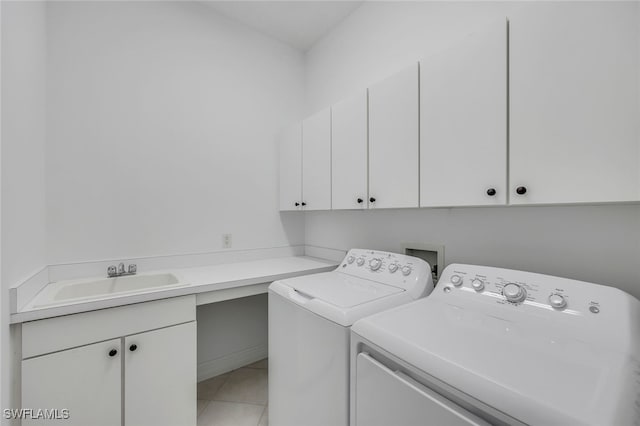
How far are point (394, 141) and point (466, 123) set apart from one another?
37 centimetres

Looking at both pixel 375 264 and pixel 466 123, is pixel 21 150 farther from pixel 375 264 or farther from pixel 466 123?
pixel 466 123

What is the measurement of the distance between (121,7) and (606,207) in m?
2.88

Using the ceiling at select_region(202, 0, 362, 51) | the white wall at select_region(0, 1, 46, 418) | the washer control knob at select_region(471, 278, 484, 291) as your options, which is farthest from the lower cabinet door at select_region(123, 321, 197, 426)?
the ceiling at select_region(202, 0, 362, 51)

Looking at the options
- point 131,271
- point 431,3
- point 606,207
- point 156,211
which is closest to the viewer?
point 606,207

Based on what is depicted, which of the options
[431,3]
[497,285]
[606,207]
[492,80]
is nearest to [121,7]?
[431,3]

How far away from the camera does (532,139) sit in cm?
96

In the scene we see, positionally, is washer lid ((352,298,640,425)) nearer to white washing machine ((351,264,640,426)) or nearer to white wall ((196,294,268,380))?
white washing machine ((351,264,640,426))

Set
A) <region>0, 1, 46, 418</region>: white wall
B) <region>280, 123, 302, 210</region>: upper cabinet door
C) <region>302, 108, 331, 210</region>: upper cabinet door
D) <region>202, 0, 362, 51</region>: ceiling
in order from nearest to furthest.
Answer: <region>0, 1, 46, 418</region>: white wall
<region>302, 108, 331, 210</region>: upper cabinet door
<region>202, 0, 362, 51</region>: ceiling
<region>280, 123, 302, 210</region>: upper cabinet door

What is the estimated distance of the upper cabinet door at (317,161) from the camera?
1.89 meters

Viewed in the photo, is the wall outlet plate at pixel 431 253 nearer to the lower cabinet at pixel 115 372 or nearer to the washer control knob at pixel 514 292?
the washer control knob at pixel 514 292

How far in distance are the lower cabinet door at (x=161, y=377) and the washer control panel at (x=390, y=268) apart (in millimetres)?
991

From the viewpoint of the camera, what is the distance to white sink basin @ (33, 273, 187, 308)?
141cm

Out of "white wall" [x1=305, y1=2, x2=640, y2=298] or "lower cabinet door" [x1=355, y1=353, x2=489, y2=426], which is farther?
"white wall" [x1=305, y1=2, x2=640, y2=298]

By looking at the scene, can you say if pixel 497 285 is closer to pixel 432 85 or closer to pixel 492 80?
pixel 492 80
